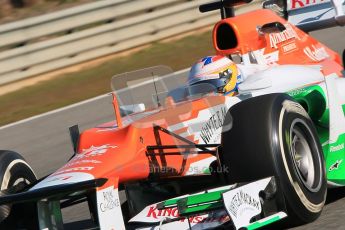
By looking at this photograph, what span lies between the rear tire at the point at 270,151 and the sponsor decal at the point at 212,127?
422 mm

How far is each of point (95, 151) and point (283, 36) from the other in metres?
2.31

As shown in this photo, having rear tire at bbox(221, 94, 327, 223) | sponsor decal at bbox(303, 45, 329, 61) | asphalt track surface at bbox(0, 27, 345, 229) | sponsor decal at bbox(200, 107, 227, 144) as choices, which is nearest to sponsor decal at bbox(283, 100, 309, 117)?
rear tire at bbox(221, 94, 327, 223)

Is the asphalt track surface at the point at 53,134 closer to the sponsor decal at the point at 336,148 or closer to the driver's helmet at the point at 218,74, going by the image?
the driver's helmet at the point at 218,74

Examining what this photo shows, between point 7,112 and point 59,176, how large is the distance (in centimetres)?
700

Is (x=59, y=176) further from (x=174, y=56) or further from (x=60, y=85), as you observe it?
(x=174, y=56)

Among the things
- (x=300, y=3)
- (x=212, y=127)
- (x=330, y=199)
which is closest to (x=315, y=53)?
(x=300, y=3)

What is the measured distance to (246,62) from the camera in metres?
6.48

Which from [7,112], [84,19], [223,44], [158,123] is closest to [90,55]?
[84,19]

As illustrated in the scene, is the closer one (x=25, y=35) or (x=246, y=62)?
(x=246, y=62)

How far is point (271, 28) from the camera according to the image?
21.9 ft

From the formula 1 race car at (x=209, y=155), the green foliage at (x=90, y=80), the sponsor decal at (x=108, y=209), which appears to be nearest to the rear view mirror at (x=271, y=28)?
the formula 1 race car at (x=209, y=155)

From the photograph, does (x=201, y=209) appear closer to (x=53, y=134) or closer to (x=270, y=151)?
(x=270, y=151)

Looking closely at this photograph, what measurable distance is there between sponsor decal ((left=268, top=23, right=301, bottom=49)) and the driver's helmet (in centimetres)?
64

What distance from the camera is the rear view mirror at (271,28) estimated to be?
6672mm
